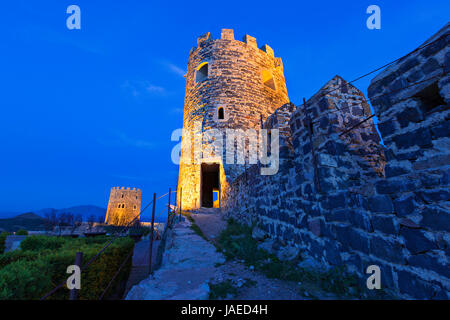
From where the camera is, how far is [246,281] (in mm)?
2895

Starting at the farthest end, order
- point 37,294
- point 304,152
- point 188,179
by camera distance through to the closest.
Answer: point 188,179, point 304,152, point 37,294

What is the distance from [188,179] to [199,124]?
3543mm

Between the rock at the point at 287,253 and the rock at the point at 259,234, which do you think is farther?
the rock at the point at 259,234

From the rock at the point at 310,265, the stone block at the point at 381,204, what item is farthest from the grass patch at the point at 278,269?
the stone block at the point at 381,204

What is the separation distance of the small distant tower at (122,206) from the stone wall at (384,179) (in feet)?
109

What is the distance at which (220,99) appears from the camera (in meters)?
12.4

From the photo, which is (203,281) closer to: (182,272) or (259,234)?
(182,272)

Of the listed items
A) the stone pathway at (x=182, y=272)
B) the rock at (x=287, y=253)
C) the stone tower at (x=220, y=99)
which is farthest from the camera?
the stone tower at (x=220, y=99)

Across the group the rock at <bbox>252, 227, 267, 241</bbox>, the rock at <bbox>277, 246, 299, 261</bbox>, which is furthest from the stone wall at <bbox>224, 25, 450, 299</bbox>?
the rock at <bbox>252, 227, 267, 241</bbox>

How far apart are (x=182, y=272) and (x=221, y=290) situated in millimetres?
1158

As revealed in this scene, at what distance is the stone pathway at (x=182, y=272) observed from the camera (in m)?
2.58

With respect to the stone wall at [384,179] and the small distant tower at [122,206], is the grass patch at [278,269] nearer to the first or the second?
the stone wall at [384,179]
